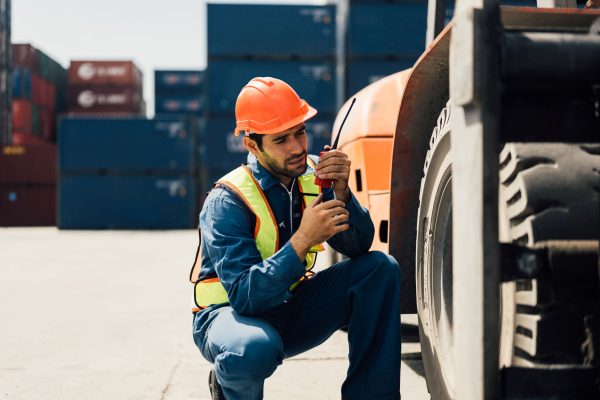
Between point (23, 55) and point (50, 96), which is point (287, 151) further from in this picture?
point (50, 96)

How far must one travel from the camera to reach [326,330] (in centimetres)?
246

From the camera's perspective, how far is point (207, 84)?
16.8 m

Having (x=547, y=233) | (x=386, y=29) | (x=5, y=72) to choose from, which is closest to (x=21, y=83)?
(x=5, y=72)

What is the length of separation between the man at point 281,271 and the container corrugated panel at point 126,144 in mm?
15587

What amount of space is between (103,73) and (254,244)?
2863 cm

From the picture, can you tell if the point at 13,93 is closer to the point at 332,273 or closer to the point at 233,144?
the point at 233,144

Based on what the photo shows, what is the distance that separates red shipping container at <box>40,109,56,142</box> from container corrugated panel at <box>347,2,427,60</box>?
16345 mm

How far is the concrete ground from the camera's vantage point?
10.1 ft

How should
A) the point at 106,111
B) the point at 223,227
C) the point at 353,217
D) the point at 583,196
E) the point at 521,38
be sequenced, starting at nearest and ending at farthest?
the point at 521,38, the point at 583,196, the point at 223,227, the point at 353,217, the point at 106,111

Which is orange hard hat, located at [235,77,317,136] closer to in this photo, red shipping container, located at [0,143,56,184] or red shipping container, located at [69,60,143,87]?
red shipping container, located at [0,143,56,184]

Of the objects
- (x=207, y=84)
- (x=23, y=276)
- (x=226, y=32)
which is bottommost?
(x=23, y=276)

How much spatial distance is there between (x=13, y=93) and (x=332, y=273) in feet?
84.5

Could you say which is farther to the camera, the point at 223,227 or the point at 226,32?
the point at 226,32

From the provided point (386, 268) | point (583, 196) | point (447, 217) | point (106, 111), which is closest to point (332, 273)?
point (386, 268)
